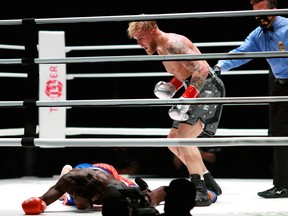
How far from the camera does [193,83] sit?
8.23 feet

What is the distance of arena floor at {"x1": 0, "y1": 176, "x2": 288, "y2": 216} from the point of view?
229 cm

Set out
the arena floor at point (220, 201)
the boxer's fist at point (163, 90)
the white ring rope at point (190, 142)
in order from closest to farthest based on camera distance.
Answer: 1. the white ring rope at point (190, 142)
2. the arena floor at point (220, 201)
3. the boxer's fist at point (163, 90)

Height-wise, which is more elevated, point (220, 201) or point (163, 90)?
point (163, 90)

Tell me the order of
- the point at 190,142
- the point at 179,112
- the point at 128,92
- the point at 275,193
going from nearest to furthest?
the point at 190,142, the point at 179,112, the point at 275,193, the point at 128,92

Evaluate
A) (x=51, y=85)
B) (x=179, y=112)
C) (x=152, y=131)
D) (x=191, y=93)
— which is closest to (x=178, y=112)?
(x=179, y=112)

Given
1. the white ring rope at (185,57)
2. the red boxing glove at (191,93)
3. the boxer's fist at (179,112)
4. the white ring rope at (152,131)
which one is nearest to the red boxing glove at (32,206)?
the white ring rope at (185,57)

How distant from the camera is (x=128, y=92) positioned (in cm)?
434

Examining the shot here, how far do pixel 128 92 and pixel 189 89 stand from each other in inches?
75.6

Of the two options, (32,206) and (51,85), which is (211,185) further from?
(51,85)

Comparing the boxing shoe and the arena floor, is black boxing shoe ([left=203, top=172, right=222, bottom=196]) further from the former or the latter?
the boxing shoe

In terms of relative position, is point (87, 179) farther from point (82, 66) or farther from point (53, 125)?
point (82, 66)

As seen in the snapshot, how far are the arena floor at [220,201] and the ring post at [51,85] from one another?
0.32 metres

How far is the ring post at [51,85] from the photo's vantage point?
3697mm

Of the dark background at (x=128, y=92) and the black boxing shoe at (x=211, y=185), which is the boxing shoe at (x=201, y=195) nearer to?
the black boxing shoe at (x=211, y=185)
